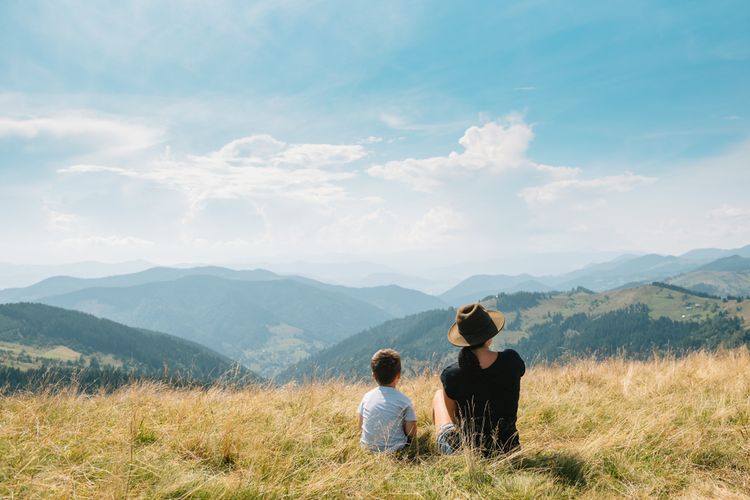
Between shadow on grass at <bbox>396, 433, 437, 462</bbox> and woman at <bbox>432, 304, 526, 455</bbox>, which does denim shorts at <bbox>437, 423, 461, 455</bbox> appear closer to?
woman at <bbox>432, 304, 526, 455</bbox>

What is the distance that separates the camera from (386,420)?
5.27 m

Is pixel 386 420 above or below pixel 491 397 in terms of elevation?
below

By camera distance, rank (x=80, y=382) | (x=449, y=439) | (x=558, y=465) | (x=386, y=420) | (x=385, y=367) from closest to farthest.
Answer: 1. (x=558, y=465)
2. (x=449, y=439)
3. (x=386, y=420)
4. (x=385, y=367)
5. (x=80, y=382)

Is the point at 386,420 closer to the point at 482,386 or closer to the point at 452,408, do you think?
the point at 452,408

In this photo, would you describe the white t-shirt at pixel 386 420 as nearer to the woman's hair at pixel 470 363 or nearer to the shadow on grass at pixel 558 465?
the woman's hair at pixel 470 363

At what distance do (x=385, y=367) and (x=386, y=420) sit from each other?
0.68 m

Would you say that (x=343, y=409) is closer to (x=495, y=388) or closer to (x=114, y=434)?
(x=495, y=388)

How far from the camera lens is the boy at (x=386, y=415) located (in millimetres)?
5195

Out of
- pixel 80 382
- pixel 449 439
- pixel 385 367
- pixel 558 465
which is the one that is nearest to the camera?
pixel 558 465

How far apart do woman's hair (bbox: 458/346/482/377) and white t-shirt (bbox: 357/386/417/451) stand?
928 mm

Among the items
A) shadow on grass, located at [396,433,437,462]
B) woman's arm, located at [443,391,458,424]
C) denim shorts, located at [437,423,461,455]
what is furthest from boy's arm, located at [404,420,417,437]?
woman's arm, located at [443,391,458,424]

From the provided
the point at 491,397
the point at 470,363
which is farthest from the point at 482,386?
the point at 470,363

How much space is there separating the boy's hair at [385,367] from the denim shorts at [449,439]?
0.94 m

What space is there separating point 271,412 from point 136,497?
3.03 m
